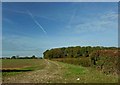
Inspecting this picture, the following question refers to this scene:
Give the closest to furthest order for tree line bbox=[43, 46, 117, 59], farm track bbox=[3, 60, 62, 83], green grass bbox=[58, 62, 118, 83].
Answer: green grass bbox=[58, 62, 118, 83] < farm track bbox=[3, 60, 62, 83] < tree line bbox=[43, 46, 117, 59]

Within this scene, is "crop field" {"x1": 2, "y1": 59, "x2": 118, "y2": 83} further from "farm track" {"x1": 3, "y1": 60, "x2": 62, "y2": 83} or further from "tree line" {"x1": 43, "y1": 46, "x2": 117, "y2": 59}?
"tree line" {"x1": 43, "y1": 46, "x2": 117, "y2": 59}

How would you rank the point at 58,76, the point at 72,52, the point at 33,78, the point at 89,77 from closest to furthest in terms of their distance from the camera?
the point at 33,78 < the point at 89,77 < the point at 58,76 < the point at 72,52

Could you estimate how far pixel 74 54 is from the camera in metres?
145

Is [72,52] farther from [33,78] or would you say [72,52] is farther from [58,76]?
[33,78]

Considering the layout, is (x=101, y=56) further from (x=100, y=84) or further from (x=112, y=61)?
(x=100, y=84)

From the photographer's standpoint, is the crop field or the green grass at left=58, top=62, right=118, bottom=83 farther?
the crop field

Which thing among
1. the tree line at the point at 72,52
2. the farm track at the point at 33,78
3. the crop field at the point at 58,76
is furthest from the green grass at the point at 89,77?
the tree line at the point at 72,52

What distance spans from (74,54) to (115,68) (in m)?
121

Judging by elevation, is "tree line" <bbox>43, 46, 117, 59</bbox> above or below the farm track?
above

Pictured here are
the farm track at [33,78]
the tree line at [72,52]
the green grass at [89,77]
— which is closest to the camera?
the green grass at [89,77]

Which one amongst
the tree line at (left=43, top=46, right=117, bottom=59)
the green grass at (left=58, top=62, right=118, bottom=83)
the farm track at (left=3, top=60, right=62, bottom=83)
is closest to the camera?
the green grass at (left=58, top=62, right=118, bottom=83)

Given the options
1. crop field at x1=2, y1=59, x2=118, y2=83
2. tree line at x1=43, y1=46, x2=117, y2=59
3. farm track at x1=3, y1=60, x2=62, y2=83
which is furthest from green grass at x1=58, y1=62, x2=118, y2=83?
tree line at x1=43, y1=46, x2=117, y2=59

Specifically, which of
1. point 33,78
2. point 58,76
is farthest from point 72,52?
point 33,78

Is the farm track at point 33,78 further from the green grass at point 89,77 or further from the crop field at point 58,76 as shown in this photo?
the green grass at point 89,77
